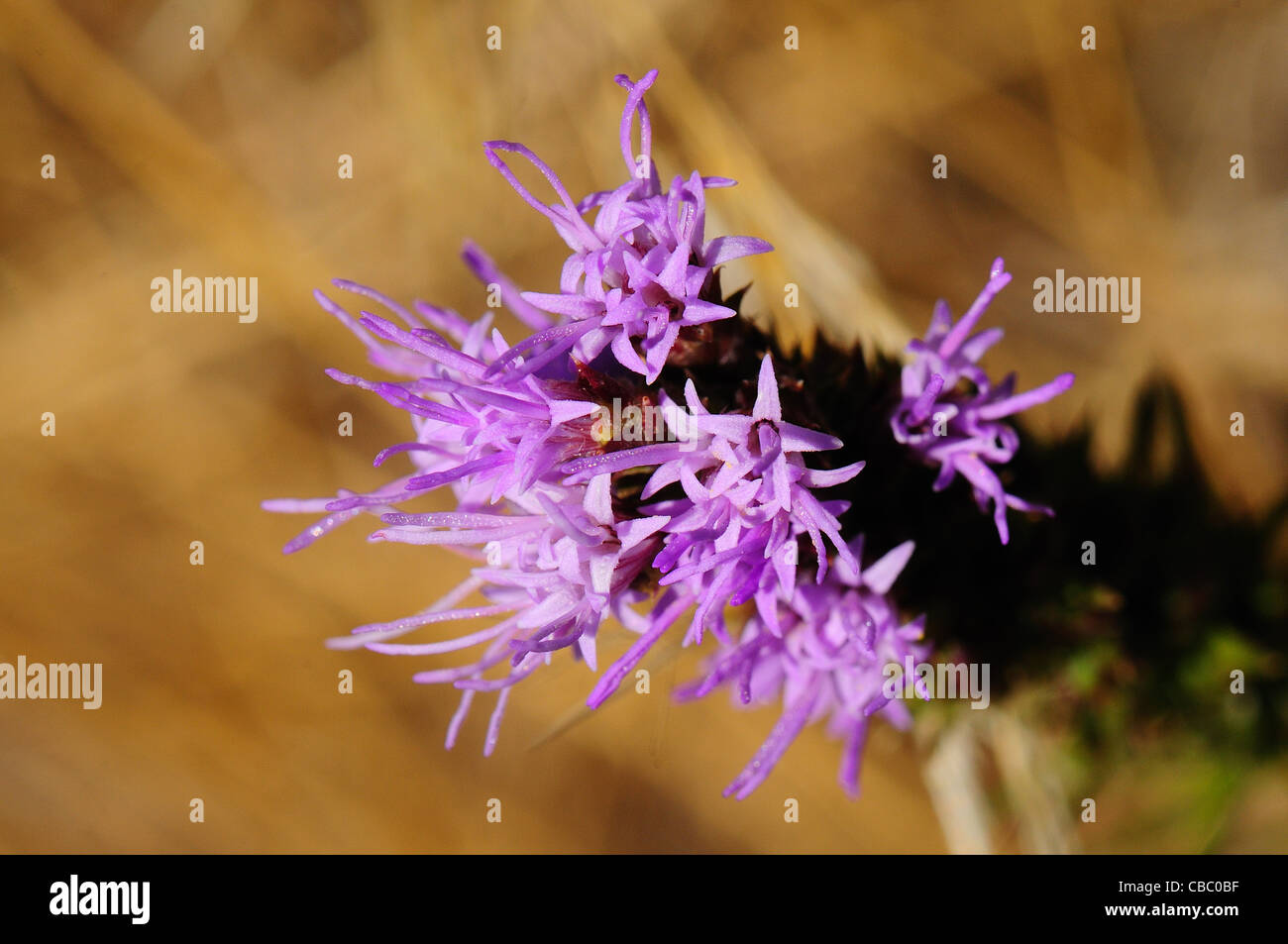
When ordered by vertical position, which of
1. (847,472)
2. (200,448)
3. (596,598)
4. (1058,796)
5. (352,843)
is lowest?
(352,843)

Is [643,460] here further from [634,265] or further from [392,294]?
[392,294]

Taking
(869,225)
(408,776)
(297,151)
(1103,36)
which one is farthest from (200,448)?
(1103,36)

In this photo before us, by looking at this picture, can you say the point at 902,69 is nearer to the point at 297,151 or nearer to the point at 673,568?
the point at 297,151

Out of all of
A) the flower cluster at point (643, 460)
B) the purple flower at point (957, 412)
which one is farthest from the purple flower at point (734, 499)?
the purple flower at point (957, 412)

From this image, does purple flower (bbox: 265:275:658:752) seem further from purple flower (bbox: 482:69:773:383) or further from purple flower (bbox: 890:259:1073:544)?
purple flower (bbox: 890:259:1073:544)

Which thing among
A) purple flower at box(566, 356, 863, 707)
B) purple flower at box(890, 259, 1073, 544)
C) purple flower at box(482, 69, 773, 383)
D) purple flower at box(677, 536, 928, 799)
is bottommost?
purple flower at box(677, 536, 928, 799)

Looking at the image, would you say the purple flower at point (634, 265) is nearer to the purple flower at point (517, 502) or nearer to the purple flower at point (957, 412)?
the purple flower at point (517, 502)

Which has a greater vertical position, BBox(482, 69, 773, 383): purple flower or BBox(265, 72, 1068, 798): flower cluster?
BBox(482, 69, 773, 383): purple flower

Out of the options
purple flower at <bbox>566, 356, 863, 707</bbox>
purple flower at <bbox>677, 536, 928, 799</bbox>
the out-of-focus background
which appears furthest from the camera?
the out-of-focus background

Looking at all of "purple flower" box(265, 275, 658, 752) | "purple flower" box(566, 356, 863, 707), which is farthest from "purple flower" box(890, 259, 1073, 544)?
"purple flower" box(265, 275, 658, 752)
